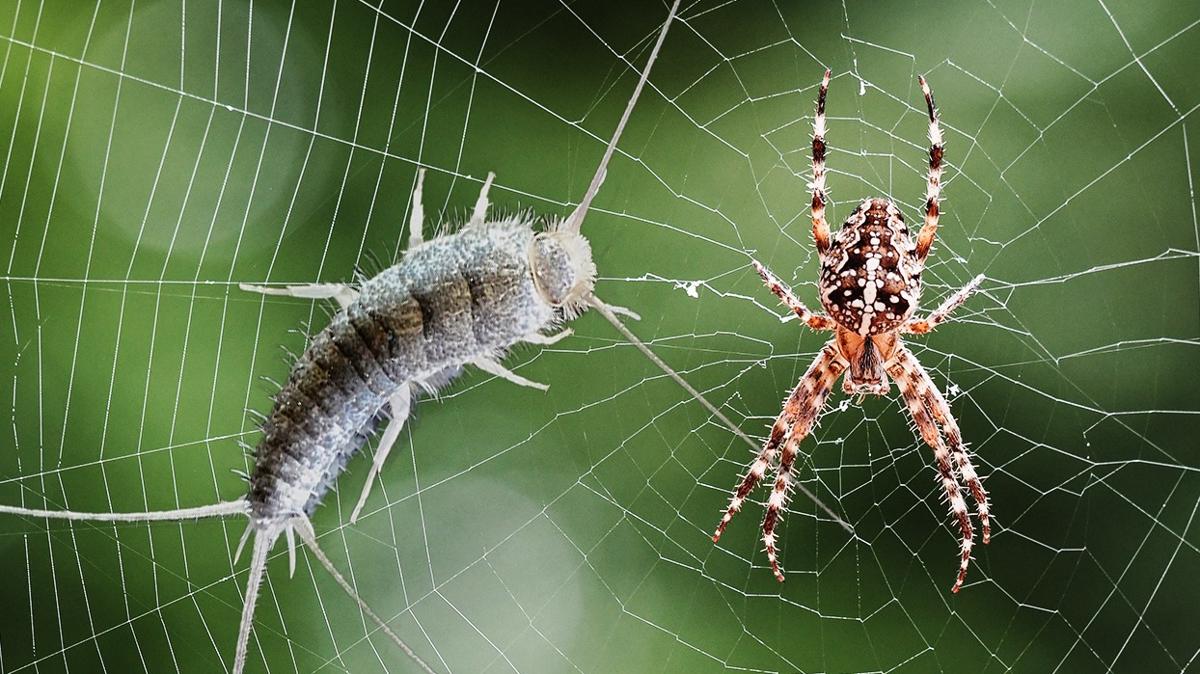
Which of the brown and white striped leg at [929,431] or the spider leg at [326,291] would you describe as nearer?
the spider leg at [326,291]

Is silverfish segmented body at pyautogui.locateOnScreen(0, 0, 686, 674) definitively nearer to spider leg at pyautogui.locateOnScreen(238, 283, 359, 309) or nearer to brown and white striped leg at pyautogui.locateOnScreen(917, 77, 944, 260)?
spider leg at pyautogui.locateOnScreen(238, 283, 359, 309)

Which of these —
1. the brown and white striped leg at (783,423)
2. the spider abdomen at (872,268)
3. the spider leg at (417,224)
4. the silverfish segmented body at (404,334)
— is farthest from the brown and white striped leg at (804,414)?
the spider leg at (417,224)

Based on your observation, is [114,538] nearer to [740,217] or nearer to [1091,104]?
[740,217]

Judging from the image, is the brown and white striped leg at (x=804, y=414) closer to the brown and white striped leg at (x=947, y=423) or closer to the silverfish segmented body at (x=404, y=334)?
the brown and white striped leg at (x=947, y=423)

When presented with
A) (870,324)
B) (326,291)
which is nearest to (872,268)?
(870,324)

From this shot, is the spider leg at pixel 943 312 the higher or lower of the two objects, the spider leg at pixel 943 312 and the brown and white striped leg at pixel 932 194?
the lower

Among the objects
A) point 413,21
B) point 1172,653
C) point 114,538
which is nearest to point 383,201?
point 413,21

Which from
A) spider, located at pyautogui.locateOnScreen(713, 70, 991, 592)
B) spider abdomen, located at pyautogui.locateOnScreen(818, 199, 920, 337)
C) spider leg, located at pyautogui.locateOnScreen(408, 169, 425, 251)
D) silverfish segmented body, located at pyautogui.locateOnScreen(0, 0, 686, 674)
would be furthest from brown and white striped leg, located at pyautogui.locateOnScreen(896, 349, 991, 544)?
spider leg, located at pyautogui.locateOnScreen(408, 169, 425, 251)
